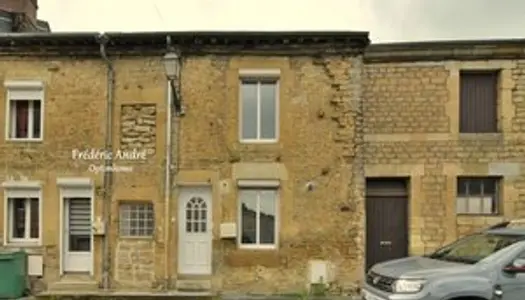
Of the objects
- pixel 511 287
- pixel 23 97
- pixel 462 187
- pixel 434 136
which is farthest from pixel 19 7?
pixel 511 287

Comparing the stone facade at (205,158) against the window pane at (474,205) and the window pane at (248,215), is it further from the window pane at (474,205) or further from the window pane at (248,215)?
the window pane at (474,205)

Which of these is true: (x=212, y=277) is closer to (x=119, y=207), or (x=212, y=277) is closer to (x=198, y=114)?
(x=119, y=207)

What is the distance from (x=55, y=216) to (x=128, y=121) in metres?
3.01

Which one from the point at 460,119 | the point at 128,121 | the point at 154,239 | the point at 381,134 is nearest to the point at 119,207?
the point at 154,239

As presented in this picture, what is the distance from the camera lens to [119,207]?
15.5 metres

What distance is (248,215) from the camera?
1558 cm

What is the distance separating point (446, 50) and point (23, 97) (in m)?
10.9

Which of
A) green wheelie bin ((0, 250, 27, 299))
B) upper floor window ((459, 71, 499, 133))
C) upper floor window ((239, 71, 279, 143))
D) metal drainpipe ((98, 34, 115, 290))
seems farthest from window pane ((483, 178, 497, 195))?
green wheelie bin ((0, 250, 27, 299))

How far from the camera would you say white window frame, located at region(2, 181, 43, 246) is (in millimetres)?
15547

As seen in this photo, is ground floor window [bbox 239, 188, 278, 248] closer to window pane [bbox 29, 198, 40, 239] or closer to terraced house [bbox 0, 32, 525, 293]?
terraced house [bbox 0, 32, 525, 293]

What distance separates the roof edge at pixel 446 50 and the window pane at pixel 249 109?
3038 mm

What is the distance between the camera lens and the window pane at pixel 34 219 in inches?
620

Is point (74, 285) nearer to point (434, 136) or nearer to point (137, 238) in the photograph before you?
point (137, 238)

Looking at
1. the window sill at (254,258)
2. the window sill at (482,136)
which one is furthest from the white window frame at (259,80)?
the window sill at (482,136)
